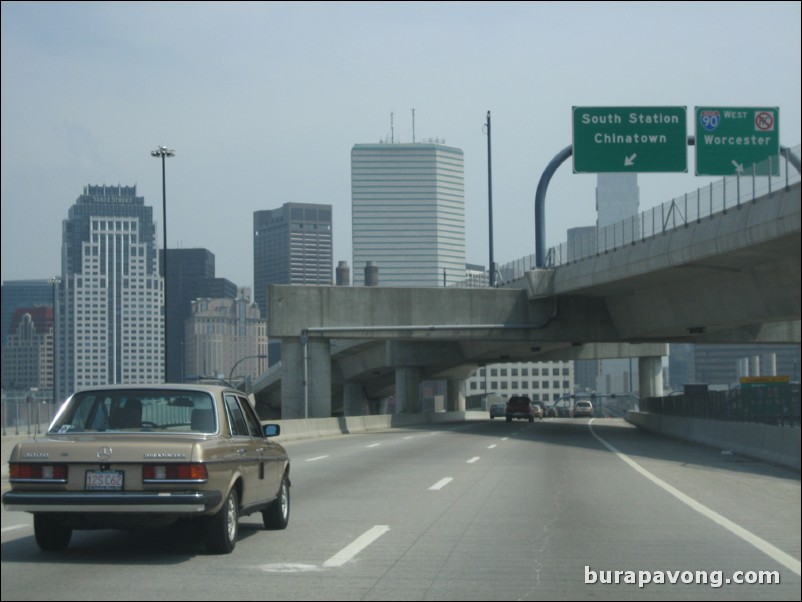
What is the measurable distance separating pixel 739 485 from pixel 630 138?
2041 cm

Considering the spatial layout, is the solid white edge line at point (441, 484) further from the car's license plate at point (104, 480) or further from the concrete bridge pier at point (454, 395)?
the concrete bridge pier at point (454, 395)

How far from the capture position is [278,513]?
1236 cm

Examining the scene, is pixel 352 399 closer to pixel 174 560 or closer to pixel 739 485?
pixel 739 485

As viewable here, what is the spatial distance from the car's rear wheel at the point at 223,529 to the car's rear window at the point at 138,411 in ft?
2.55

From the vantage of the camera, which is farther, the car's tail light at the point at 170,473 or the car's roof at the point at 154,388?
the car's roof at the point at 154,388

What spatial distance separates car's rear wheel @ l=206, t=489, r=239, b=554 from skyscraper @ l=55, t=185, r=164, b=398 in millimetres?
53723

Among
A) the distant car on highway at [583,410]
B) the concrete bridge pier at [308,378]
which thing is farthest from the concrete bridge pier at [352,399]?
the concrete bridge pier at [308,378]

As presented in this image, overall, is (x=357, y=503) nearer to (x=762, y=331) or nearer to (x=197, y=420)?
(x=197, y=420)

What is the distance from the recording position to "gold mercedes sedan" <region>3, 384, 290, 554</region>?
969cm

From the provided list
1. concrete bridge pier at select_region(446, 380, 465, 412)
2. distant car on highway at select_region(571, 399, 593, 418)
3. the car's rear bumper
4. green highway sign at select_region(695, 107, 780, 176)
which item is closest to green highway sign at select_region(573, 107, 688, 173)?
green highway sign at select_region(695, 107, 780, 176)

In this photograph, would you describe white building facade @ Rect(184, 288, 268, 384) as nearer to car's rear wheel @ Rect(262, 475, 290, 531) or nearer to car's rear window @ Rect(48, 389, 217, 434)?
car's rear wheel @ Rect(262, 475, 290, 531)

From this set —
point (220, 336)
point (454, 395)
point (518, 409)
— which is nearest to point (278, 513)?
point (518, 409)

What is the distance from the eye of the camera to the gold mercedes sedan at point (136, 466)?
9688 millimetres

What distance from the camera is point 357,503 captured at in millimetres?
15641
